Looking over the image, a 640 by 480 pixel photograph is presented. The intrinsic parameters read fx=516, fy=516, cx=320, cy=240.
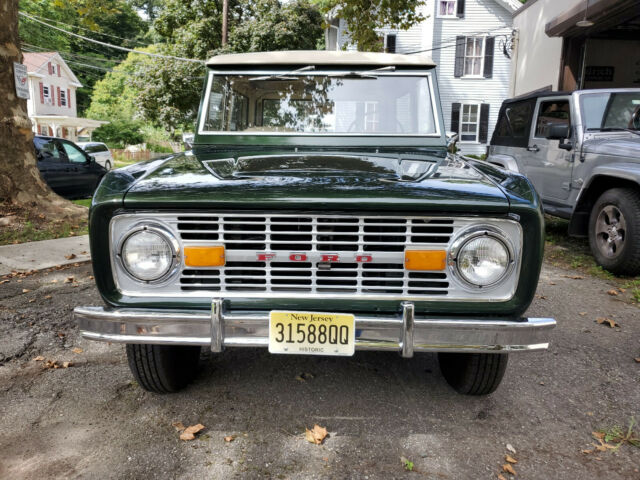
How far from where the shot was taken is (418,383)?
2893 mm

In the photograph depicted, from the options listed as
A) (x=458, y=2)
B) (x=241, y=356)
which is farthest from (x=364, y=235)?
(x=458, y=2)

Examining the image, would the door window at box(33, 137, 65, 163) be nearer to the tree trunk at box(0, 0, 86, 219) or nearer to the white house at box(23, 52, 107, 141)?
the tree trunk at box(0, 0, 86, 219)

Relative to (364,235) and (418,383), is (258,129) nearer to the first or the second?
(364,235)

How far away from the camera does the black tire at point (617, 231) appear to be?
481 centimetres

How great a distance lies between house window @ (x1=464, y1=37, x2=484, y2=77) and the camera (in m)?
20.2

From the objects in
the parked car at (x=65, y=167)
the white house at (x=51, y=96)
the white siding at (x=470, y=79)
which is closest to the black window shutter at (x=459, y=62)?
the white siding at (x=470, y=79)

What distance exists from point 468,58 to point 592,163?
53.8 feet

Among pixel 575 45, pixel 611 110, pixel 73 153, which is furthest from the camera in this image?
pixel 575 45

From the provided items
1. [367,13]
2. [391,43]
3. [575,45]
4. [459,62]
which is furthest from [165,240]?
[391,43]

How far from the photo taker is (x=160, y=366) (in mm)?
2486

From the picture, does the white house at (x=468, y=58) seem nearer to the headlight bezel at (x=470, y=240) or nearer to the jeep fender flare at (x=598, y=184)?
the jeep fender flare at (x=598, y=184)

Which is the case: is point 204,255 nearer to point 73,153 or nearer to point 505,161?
point 505,161

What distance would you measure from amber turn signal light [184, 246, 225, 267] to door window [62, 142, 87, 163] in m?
9.73

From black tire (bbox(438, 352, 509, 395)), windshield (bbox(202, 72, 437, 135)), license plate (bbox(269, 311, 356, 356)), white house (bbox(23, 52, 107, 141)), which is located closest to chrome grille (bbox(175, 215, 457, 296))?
license plate (bbox(269, 311, 356, 356))
